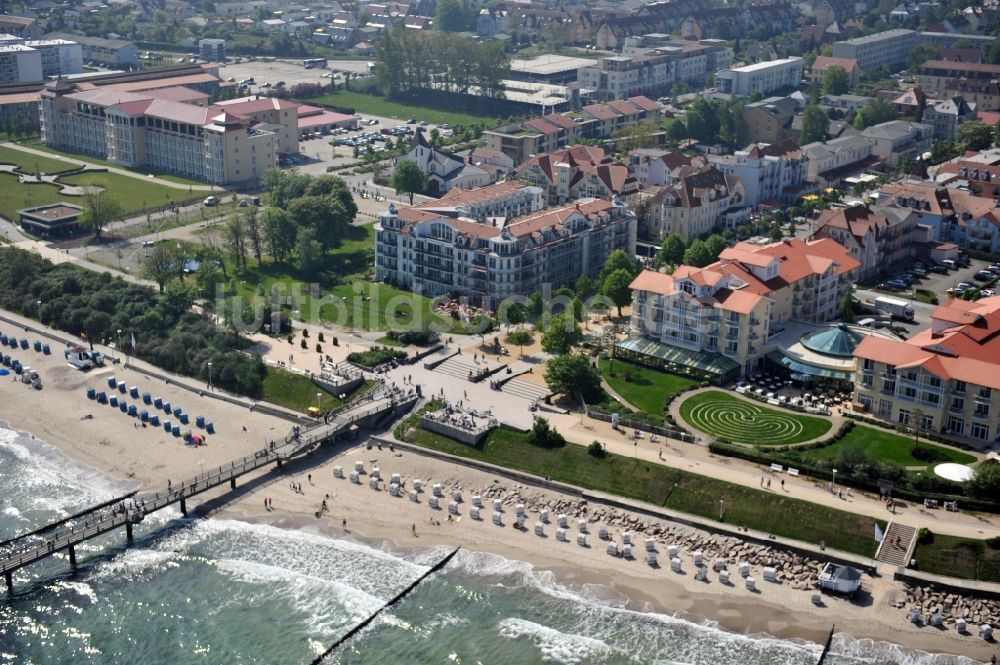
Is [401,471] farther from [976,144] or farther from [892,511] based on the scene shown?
[976,144]

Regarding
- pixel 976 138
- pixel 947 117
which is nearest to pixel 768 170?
pixel 976 138

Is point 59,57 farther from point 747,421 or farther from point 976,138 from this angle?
point 747,421

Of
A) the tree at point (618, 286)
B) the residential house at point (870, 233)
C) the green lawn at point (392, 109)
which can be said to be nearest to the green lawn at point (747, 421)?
the tree at point (618, 286)

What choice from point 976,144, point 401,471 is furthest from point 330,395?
point 976,144

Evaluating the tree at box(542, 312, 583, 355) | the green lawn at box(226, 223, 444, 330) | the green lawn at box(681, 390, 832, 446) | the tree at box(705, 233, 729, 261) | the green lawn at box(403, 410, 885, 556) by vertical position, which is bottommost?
the green lawn at box(403, 410, 885, 556)

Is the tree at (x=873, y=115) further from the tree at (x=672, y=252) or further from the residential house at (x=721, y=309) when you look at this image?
the residential house at (x=721, y=309)

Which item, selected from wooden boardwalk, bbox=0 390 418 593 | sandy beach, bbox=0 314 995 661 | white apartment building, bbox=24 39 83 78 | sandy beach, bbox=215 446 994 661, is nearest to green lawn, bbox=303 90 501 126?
white apartment building, bbox=24 39 83 78

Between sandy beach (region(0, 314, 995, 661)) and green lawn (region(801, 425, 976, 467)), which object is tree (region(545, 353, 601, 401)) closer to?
sandy beach (region(0, 314, 995, 661))
